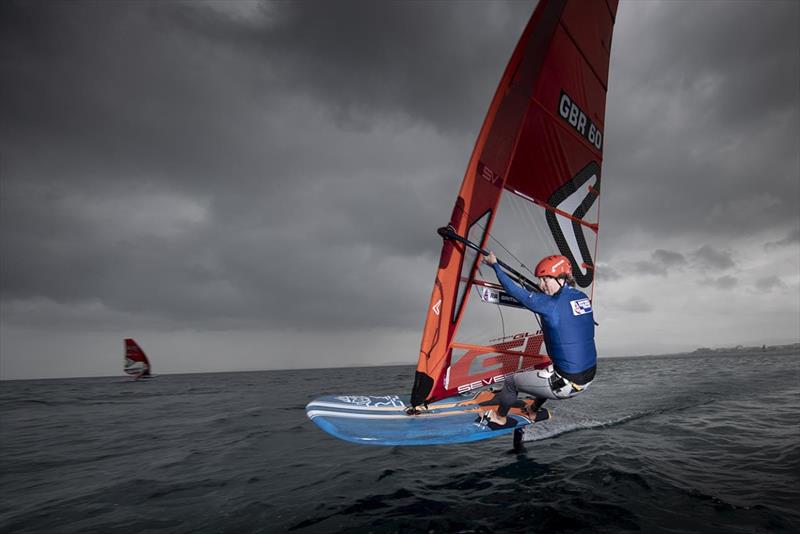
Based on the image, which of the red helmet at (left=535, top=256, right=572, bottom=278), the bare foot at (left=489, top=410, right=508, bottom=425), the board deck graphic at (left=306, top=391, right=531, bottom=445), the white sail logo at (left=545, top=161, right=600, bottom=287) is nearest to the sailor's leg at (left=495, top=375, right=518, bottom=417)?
the bare foot at (left=489, top=410, right=508, bottom=425)

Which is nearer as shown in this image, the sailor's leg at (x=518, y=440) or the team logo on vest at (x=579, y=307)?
the team logo on vest at (x=579, y=307)

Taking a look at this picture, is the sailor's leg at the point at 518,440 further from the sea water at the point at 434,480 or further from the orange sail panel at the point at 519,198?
the orange sail panel at the point at 519,198

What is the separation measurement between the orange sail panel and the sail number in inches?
1.7

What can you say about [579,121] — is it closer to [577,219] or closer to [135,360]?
[577,219]

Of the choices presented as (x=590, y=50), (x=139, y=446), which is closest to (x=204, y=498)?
(x=139, y=446)

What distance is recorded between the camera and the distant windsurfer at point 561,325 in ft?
16.5

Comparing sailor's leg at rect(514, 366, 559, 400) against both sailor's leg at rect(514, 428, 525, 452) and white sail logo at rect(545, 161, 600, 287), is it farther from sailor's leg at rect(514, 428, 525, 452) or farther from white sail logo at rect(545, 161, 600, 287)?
white sail logo at rect(545, 161, 600, 287)

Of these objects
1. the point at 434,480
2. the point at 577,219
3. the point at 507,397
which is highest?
the point at 577,219

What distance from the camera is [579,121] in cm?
788

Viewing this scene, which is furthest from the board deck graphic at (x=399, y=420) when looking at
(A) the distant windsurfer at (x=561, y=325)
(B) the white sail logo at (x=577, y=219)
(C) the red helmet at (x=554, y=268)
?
(B) the white sail logo at (x=577, y=219)

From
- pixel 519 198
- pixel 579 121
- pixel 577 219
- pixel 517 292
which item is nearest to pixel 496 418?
pixel 517 292

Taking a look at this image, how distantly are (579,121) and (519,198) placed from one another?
113 inches

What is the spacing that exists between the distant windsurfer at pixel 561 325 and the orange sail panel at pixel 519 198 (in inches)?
48.4

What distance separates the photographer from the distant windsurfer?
5.02m
